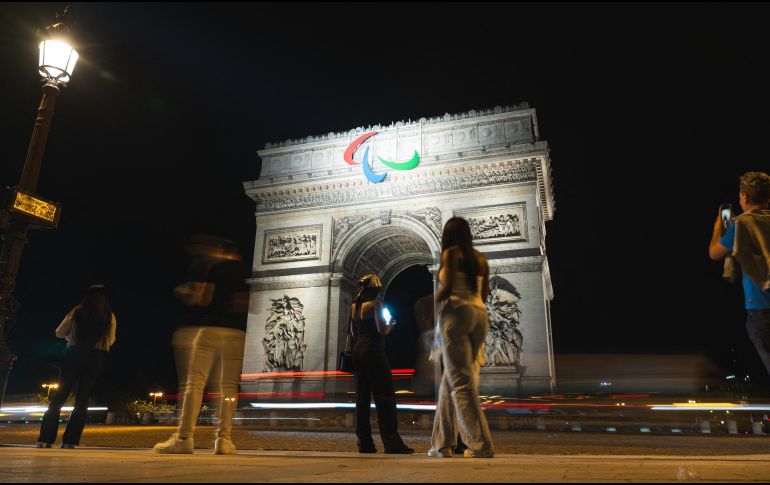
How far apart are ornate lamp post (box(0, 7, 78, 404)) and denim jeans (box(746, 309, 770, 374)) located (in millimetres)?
6739

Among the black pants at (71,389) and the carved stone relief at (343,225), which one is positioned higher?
the carved stone relief at (343,225)

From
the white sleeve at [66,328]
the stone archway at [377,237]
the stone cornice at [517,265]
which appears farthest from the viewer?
the stone archway at [377,237]

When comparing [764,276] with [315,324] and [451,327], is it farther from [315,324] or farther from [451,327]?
[315,324]

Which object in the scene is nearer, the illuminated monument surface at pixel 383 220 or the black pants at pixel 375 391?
the black pants at pixel 375 391

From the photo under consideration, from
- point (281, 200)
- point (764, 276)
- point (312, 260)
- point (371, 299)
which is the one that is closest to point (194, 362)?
point (371, 299)

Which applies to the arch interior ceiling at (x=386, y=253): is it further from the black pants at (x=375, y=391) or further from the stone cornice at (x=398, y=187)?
the black pants at (x=375, y=391)

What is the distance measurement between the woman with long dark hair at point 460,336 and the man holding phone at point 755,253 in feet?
5.34

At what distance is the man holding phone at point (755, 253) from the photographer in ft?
10.3

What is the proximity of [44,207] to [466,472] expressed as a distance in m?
6.01

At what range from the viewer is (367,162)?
69.8 feet

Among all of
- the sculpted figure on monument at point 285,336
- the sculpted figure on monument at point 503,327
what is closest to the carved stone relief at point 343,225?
the sculpted figure on monument at point 285,336

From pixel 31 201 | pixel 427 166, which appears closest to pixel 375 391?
pixel 31 201

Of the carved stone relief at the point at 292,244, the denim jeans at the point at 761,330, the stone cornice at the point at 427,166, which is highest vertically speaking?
the stone cornice at the point at 427,166

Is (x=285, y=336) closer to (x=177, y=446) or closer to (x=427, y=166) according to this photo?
(x=427, y=166)
